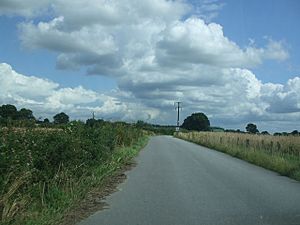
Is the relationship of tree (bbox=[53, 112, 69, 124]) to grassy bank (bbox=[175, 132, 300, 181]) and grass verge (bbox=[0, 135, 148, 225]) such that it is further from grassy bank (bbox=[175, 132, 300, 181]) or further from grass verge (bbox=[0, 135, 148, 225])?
grassy bank (bbox=[175, 132, 300, 181])

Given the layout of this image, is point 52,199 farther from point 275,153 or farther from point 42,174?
point 275,153

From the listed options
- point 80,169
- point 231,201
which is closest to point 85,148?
point 80,169

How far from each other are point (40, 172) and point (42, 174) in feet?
0.40

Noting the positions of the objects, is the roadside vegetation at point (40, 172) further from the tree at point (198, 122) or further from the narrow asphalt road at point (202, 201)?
the tree at point (198, 122)

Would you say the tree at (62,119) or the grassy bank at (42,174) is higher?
the tree at (62,119)

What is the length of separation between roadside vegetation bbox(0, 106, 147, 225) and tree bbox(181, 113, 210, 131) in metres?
147

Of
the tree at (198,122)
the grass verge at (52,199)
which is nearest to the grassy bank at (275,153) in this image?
the grass verge at (52,199)

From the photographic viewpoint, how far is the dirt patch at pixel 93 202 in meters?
10.3

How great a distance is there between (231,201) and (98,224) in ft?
14.3

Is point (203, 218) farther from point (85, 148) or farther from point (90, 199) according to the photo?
point (85, 148)

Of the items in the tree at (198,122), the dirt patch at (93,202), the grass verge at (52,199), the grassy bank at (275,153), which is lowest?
the dirt patch at (93,202)

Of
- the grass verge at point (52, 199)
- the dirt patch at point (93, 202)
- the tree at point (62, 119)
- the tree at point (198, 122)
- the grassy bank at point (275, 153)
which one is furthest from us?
the tree at point (198, 122)

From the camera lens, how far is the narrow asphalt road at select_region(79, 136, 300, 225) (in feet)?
33.3

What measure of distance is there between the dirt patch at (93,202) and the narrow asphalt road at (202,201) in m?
0.22
